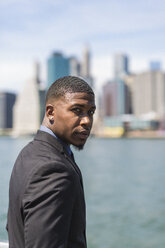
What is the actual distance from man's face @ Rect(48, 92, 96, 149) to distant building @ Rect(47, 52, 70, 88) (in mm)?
165434

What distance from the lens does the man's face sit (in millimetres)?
1348

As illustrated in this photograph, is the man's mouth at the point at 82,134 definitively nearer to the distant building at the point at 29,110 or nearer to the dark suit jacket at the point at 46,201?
the dark suit jacket at the point at 46,201

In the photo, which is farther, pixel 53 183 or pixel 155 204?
pixel 155 204

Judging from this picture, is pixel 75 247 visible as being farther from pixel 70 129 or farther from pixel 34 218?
pixel 70 129

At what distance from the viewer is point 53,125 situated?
137 centimetres

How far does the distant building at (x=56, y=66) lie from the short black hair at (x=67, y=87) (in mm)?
165390

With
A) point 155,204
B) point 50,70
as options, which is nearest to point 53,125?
point 155,204

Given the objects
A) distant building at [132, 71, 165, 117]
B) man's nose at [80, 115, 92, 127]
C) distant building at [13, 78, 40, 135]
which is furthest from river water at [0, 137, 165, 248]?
distant building at [132, 71, 165, 117]

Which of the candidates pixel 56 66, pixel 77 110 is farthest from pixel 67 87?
pixel 56 66

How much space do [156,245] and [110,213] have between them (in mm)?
3080

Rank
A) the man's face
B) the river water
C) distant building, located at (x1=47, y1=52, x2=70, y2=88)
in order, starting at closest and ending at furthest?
the man's face, the river water, distant building, located at (x1=47, y1=52, x2=70, y2=88)

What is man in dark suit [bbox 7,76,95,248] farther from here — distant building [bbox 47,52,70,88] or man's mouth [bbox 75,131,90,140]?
distant building [bbox 47,52,70,88]

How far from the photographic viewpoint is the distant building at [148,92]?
5640 inches

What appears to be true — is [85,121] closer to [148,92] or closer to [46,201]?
[46,201]
